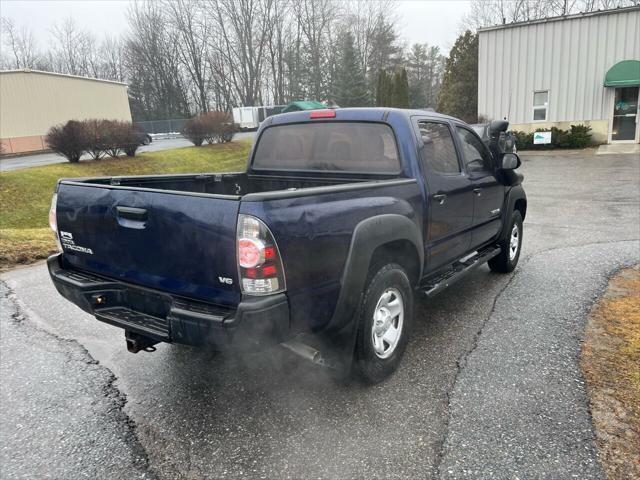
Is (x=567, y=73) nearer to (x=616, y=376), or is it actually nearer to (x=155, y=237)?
(x=616, y=376)

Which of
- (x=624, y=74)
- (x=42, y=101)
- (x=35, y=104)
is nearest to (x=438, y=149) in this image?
(x=624, y=74)

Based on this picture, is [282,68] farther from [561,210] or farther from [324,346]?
[324,346]

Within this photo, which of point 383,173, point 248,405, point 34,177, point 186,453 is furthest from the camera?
point 34,177

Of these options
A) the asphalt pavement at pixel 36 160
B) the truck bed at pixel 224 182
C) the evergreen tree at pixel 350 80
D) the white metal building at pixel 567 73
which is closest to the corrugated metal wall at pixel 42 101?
the asphalt pavement at pixel 36 160

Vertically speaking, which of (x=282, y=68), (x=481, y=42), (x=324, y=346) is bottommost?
(x=324, y=346)

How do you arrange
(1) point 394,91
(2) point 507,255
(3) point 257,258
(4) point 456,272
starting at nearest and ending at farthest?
(3) point 257,258 → (4) point 456,272 → (2) point 507,255 → (1) point 394,91

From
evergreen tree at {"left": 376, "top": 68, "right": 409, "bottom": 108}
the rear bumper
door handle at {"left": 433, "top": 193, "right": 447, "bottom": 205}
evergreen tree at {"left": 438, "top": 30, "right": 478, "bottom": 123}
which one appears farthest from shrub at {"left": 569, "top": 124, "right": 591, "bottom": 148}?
the rear bumper

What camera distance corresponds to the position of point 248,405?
3.15m

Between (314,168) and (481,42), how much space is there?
2244 cm

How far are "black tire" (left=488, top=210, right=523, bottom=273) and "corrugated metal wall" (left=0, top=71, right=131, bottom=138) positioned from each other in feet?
100

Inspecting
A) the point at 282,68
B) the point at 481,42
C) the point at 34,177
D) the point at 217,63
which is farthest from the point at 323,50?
the point at 34,177

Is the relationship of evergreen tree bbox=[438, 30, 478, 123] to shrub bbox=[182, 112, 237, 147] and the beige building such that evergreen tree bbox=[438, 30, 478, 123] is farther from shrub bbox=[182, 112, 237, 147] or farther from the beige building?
the beige building

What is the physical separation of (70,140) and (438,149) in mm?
14714

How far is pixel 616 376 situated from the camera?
3348 millimetres
